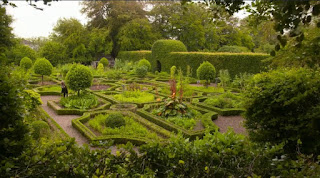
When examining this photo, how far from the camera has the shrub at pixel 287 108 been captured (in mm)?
3541

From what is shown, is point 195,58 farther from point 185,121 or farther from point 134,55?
point 185,121

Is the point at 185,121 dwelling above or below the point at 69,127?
above

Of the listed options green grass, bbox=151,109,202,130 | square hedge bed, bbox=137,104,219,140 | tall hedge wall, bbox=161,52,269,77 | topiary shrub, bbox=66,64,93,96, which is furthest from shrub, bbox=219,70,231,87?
topiary shrub, bbox=66,64,93,96

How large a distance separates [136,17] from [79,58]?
30.1ft

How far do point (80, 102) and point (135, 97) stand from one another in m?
2.65

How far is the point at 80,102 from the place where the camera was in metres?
9.59

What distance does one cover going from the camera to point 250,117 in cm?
421

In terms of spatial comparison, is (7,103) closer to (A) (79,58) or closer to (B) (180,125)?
(B) (180,125)

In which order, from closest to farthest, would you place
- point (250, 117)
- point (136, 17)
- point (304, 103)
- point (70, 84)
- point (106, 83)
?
point (304, 103) → point (250, 117) → point (70, 84) → point (106, 83) → point (136, 17)

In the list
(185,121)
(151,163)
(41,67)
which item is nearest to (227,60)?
(185,121)

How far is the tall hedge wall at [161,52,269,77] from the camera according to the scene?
1498 centimetres

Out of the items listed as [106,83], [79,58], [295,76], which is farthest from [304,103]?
[79,58]

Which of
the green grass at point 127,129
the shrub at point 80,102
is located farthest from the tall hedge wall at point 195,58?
the shrub at point 80,102

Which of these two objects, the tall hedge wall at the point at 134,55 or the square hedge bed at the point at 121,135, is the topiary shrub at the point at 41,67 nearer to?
the square hedge bed at the point at 121,135
